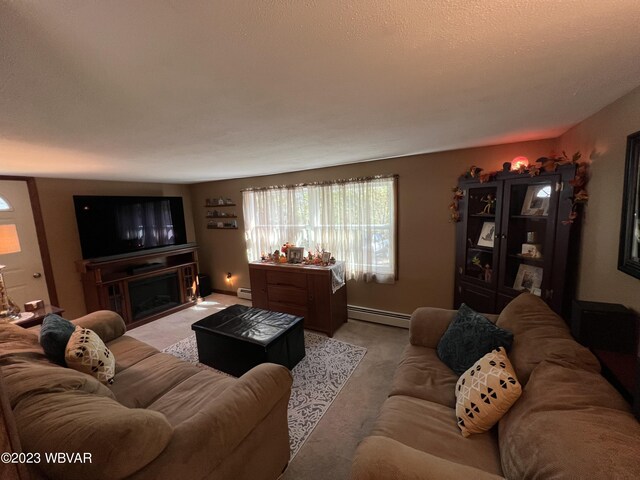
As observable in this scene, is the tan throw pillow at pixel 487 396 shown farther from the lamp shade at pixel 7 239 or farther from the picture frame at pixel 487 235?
the lamp shade at pixel 7 239

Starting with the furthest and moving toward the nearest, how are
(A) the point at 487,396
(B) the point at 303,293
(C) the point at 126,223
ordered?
(C) the point at 126,223, (B) the point at 303,293, (A) the point at 487,396

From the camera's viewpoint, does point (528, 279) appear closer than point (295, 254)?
Yes

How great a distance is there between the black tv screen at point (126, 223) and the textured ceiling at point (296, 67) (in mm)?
1765

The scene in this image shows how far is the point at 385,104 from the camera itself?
143 cm

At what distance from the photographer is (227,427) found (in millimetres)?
1169

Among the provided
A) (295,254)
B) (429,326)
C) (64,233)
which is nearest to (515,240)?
(429,326)

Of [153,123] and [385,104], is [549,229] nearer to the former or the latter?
[385,104]

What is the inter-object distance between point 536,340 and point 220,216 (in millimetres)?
4626

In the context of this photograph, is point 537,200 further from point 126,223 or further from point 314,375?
point 126,223

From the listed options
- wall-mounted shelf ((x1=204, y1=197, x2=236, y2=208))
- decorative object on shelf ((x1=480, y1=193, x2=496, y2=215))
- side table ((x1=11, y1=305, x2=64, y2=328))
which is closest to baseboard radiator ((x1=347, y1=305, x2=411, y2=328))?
decorative object on shelf ((x1=480, y1=193, x2=496, y2=215))

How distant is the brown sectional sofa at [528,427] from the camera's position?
815 mm

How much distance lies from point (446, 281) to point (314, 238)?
1878mm

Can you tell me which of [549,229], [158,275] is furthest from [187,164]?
[549,229]

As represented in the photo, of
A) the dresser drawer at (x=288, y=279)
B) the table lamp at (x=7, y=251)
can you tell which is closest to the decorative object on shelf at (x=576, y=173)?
the dresser drawer at (x=288, y=279)
